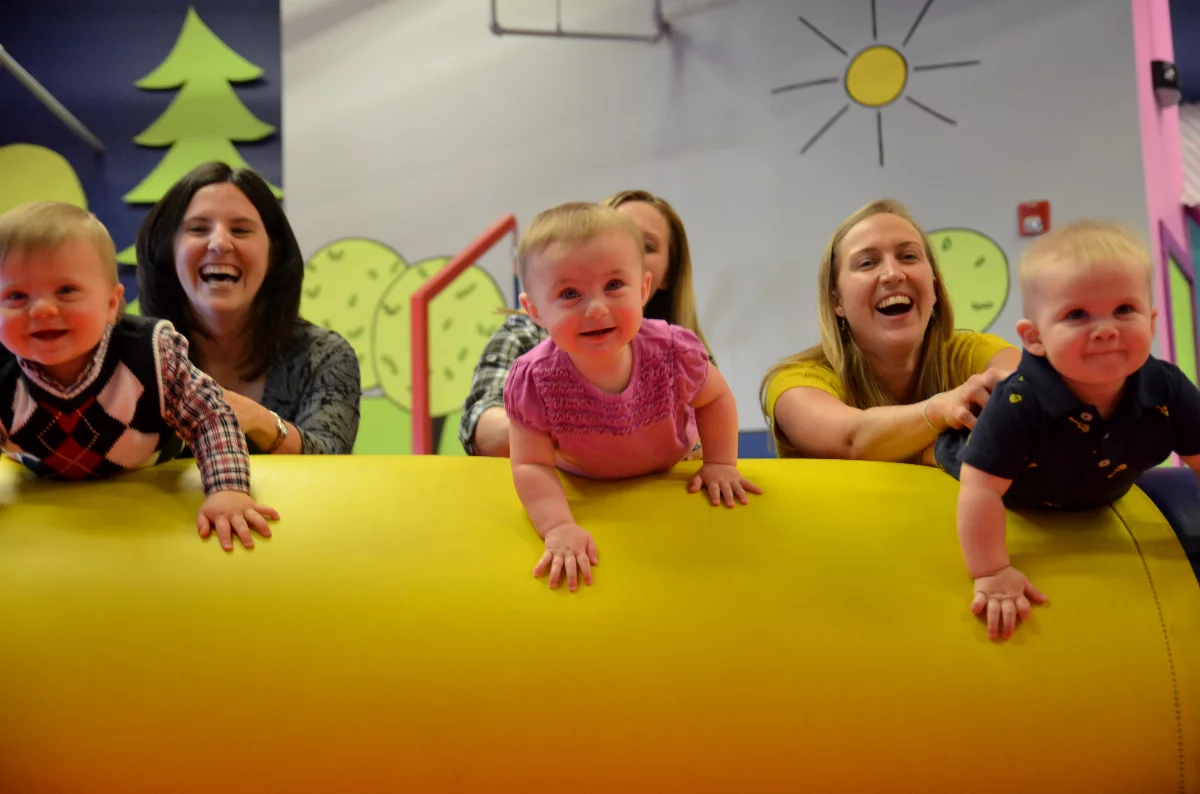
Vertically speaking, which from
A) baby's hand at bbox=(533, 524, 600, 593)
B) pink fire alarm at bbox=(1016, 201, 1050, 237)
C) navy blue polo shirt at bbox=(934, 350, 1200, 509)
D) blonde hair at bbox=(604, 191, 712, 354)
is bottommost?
baby's hand at bbox=(533, 524, 600, 593)

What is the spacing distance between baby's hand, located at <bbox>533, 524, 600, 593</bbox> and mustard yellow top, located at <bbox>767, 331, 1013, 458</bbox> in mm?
579

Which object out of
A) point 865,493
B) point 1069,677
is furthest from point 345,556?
point 1069,677

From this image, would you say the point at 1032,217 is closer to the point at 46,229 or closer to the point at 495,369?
the point at 495,369

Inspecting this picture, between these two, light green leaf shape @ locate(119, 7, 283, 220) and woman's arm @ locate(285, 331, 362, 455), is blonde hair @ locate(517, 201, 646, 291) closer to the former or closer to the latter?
woman's arm @ locate(285, 331, 362, 455)

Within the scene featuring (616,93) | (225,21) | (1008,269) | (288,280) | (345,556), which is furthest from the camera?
(225,21)

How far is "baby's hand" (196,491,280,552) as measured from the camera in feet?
3.94

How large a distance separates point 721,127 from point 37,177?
303 cm

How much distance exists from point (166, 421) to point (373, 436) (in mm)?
2899

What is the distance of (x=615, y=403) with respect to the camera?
125 cm

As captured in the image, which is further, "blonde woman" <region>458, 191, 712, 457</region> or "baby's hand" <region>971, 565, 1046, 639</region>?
"blonde woman" <region>458, 191, 712, 457</region>

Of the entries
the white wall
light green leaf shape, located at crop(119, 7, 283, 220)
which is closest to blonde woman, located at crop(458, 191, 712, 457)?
the white wall

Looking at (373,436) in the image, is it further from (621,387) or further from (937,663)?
(937,663)

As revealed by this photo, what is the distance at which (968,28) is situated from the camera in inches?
145

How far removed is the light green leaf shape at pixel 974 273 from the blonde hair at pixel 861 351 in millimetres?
1980
